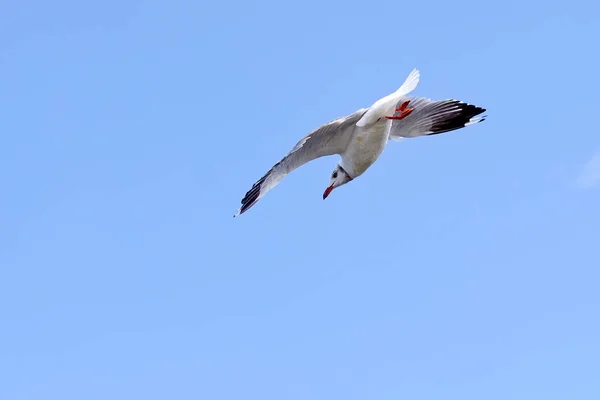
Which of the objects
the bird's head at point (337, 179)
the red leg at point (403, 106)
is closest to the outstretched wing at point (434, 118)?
the red leg at point (403, 106)

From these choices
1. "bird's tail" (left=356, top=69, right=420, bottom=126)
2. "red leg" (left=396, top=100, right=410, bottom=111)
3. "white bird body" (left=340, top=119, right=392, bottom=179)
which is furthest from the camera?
"red leg" (left=396, top=100, right=410, bottom=111)

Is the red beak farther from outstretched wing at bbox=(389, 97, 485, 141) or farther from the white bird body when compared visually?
outstretched wing at bbox=(389, 97, 485, 141)

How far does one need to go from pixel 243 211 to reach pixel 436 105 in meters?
2.78

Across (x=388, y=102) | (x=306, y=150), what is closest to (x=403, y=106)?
(x=388, y=102)

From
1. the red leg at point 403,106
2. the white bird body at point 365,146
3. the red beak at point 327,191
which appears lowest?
the white bird body at point 365,146

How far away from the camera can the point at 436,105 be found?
1320 centimetres

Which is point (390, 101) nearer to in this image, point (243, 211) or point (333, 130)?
point (333, 130)

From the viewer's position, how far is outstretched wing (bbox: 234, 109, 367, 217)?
12117mm

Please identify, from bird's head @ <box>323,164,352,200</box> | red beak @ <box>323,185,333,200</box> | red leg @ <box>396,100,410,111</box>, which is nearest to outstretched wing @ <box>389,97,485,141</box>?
red leg @ <box>396,100,410,111</box>

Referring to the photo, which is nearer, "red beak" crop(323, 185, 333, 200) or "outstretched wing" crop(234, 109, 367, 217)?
"outstretched wing" crop(234, 109, 367, 217)

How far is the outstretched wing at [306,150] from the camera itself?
39.8 feet

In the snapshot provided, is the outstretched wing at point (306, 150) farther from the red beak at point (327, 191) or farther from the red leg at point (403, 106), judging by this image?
the red beak at point (327, 191)

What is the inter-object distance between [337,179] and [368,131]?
119 cm

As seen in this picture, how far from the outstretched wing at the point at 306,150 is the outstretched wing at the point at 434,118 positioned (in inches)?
→ 42.7
